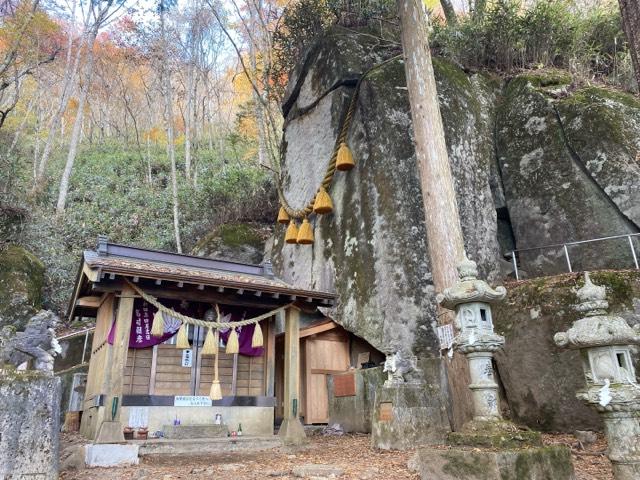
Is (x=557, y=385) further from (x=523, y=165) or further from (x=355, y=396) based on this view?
(x=523, y=165)

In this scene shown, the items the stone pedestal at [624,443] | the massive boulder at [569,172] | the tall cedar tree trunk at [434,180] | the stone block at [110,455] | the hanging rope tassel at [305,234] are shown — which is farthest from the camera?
the hanging rope tassel at [305,234]

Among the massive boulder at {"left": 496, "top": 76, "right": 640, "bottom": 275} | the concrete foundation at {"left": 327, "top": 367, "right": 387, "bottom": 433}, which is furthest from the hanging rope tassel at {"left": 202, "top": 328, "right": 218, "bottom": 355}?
the massive boulder at {"left": 496, "top": 76, "right": 640, "bottom": 275}

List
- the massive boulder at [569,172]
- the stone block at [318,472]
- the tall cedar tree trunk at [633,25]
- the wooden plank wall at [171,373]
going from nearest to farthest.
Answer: the tall cedar tree trunk at [633,25], the stone block at [318,472], the wooden plank wall at [171,373], the massive boulder at [569,172]

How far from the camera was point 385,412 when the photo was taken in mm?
7234

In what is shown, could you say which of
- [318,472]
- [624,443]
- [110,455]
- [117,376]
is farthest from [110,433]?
[624,443]

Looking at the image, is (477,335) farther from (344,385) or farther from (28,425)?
(344,385)

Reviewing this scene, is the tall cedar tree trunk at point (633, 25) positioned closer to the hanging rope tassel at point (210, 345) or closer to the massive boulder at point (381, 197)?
the massive boulder at point (381, 197)

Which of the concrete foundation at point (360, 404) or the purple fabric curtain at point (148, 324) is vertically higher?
the purple fabric curtain at point (148, 324)

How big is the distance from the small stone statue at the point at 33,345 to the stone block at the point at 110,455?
1745 millimetres

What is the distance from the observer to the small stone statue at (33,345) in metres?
5.37

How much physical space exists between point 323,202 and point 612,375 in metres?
8.34

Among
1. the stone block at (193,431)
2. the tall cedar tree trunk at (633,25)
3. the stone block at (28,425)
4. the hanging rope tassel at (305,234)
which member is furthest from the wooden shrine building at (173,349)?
the tall cedar tree trunk at (633,25)

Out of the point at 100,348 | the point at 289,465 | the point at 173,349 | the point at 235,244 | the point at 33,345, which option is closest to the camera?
the point at 33,345

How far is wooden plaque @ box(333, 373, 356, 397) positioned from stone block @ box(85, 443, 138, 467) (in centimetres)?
531
